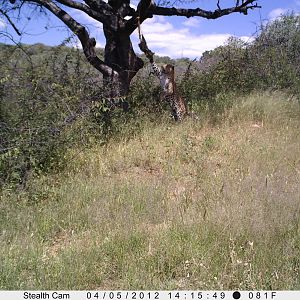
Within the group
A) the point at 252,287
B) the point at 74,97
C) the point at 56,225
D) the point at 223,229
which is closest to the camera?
the point at 252,287

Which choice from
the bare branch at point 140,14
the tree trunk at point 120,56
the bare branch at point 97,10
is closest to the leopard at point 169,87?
the bare branch at point 140,14

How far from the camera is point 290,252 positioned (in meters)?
3.33

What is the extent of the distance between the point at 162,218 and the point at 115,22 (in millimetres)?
5480

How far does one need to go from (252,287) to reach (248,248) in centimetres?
47

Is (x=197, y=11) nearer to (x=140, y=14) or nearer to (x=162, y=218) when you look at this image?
(x=140, y=14)

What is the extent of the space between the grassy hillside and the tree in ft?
8.10

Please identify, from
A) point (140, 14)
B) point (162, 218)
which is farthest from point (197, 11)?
point (162, 218)

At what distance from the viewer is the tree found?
8.29 meters

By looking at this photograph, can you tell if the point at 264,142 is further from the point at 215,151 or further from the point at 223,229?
the point at 223,229

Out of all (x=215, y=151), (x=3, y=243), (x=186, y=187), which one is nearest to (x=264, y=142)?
(x=215, y=151)

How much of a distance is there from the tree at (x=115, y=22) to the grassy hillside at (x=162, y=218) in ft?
8.10
